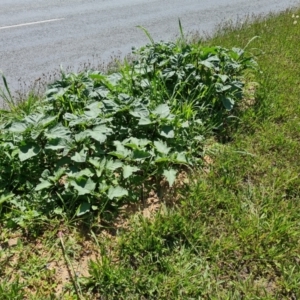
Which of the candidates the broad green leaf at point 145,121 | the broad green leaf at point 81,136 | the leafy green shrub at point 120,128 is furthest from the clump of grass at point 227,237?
the broad green leaf at point 81,136

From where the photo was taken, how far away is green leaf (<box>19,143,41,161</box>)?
9.79ft

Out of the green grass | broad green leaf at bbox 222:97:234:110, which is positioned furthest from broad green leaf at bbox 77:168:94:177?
broad green leaf at bbox 222:97:234:110

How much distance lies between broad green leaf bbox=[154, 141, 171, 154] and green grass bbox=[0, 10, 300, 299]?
0.35 meters

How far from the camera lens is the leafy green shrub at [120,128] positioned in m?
3.05

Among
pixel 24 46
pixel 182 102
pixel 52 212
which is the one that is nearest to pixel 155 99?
pixel 182 102

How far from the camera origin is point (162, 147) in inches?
131

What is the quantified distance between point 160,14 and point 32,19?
3024mm

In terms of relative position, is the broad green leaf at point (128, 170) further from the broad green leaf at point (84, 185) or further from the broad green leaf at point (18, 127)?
the broad green leaf at point (18, 127)

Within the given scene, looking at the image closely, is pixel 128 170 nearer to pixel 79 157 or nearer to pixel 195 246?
pixel 79 157

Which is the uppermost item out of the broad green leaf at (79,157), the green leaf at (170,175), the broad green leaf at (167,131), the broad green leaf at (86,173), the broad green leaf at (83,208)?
the broad green leaf at (79,157)

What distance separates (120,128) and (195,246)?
1249mm

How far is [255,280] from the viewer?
2.68 meters

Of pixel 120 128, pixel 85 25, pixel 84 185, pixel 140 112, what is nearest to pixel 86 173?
pixel 84 185

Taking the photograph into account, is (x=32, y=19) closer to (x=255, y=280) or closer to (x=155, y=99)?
(x=155, y=99)
